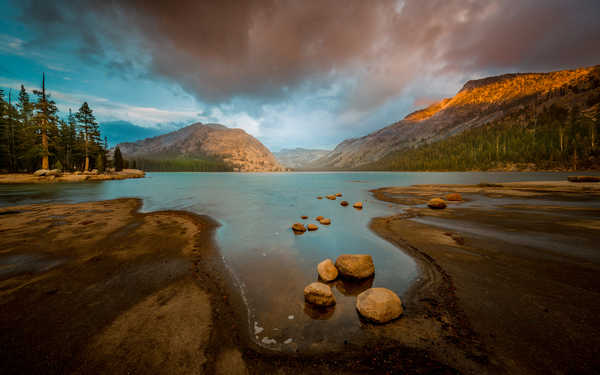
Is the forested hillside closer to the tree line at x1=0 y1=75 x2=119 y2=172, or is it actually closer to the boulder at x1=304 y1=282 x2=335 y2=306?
the tree line at x1=0 y1=75 x2=119 y2=172

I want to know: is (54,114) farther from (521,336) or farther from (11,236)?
(521,336)

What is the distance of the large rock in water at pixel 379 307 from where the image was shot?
5621mm

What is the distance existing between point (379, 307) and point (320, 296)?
1.82 m

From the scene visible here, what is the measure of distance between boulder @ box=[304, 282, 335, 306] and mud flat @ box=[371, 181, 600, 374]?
2498mm

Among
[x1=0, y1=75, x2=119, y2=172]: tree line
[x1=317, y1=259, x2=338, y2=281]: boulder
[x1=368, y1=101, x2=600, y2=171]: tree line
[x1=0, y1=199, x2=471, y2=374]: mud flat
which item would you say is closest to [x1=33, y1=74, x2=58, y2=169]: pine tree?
[x1=0, y1=75, x2=119, y2=172]: tree line

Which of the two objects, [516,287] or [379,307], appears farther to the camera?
[516,287]

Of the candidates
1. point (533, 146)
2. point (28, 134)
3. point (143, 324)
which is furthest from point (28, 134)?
point (533, 146)

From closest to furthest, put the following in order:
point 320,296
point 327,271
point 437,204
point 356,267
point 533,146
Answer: point 320,296 < point 356,267 < point 327,271 < point 437,204 < point 533,146

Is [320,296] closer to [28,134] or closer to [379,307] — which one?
[379,307]

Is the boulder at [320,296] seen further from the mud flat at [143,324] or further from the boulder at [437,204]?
the boulder at [437,204]

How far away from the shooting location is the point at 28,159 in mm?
50156

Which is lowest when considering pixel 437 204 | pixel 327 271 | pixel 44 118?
pixel 327 271

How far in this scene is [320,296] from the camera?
6508 millimetres

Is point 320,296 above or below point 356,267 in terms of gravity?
below
